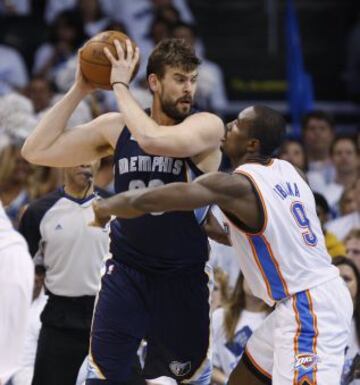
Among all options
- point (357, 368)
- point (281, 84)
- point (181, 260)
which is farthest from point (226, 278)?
point (281, 84)

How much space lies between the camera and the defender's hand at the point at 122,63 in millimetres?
5980

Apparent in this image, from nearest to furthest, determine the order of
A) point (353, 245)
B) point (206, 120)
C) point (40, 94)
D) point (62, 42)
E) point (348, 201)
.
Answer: point (206, 120), point (353, 245), point (348, 201), point (40, 94), point (62, 42)

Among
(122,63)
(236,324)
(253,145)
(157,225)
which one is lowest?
(236,324)

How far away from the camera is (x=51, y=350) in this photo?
22.9 ft

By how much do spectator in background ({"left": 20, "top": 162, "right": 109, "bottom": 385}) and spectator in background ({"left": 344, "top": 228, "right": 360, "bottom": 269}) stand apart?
2.48 m

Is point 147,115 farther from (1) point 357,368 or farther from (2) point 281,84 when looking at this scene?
(2) point 281,84

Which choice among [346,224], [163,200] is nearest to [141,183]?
[163,200]

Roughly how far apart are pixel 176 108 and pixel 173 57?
0.27m

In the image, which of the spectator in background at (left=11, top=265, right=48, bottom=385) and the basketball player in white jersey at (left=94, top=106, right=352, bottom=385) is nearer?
the basketball player in white jersey at (left=94, top=106, right=352, bottom=385)

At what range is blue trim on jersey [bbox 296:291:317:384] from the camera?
561 centimetres

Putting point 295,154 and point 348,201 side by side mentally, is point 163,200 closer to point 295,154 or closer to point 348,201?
point 348,201

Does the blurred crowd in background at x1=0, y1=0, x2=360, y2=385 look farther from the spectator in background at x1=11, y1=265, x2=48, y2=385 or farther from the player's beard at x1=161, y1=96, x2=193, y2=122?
the player's beard at x1=161, y1=96, x2=193, y2=122

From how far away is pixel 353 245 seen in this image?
8.90 metres

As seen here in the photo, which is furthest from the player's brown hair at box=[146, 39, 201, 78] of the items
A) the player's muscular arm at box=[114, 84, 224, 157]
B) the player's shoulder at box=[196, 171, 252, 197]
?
the player's shoulder at box=[196, 171, 252, 197]
